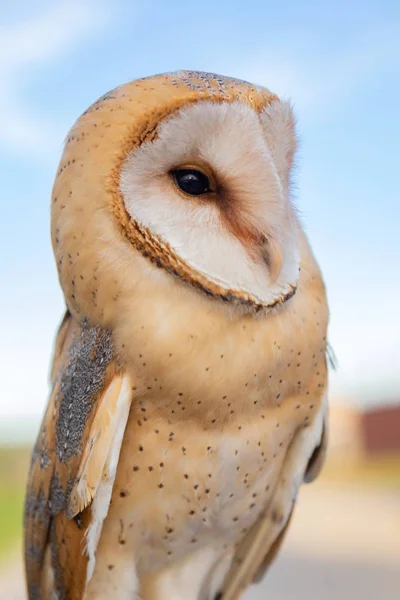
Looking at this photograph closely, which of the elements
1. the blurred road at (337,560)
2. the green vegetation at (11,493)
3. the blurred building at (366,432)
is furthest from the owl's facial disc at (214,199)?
the blurred building at (366,432)

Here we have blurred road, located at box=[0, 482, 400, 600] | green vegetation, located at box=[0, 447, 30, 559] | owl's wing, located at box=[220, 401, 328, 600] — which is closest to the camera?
owl's wing, located at box=[220, 401, 328, 600]

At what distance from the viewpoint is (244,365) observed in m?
1.05

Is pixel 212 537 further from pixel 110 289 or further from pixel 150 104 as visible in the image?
pixel 150 104

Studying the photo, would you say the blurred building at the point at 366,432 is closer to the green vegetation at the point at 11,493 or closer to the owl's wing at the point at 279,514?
the green vegetation at the point at 11,493

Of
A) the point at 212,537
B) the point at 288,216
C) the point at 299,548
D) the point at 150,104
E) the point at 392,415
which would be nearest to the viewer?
the point at 150,104

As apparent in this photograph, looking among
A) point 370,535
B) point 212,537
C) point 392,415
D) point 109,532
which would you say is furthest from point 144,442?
point 392,415

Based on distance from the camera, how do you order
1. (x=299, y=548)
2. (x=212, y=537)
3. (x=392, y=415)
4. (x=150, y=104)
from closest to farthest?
(x=150, y=104), (x=212, y=537), (x=299, y=548), (x=392, y=415)

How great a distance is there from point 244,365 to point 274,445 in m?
0.24

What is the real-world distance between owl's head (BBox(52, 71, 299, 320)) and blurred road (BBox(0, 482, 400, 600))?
10.2 ft

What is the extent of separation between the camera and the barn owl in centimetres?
101

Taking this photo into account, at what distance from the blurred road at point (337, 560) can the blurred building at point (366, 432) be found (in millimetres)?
5095

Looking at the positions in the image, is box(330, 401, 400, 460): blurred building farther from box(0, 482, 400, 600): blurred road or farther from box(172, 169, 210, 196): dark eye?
box(172, 169, 210, 196): dark eye

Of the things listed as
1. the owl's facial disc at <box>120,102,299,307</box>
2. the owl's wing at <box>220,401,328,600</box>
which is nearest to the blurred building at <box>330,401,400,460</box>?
the owl's wing at <box>220,401,328,600</box>

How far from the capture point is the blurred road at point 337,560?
4145 mm
